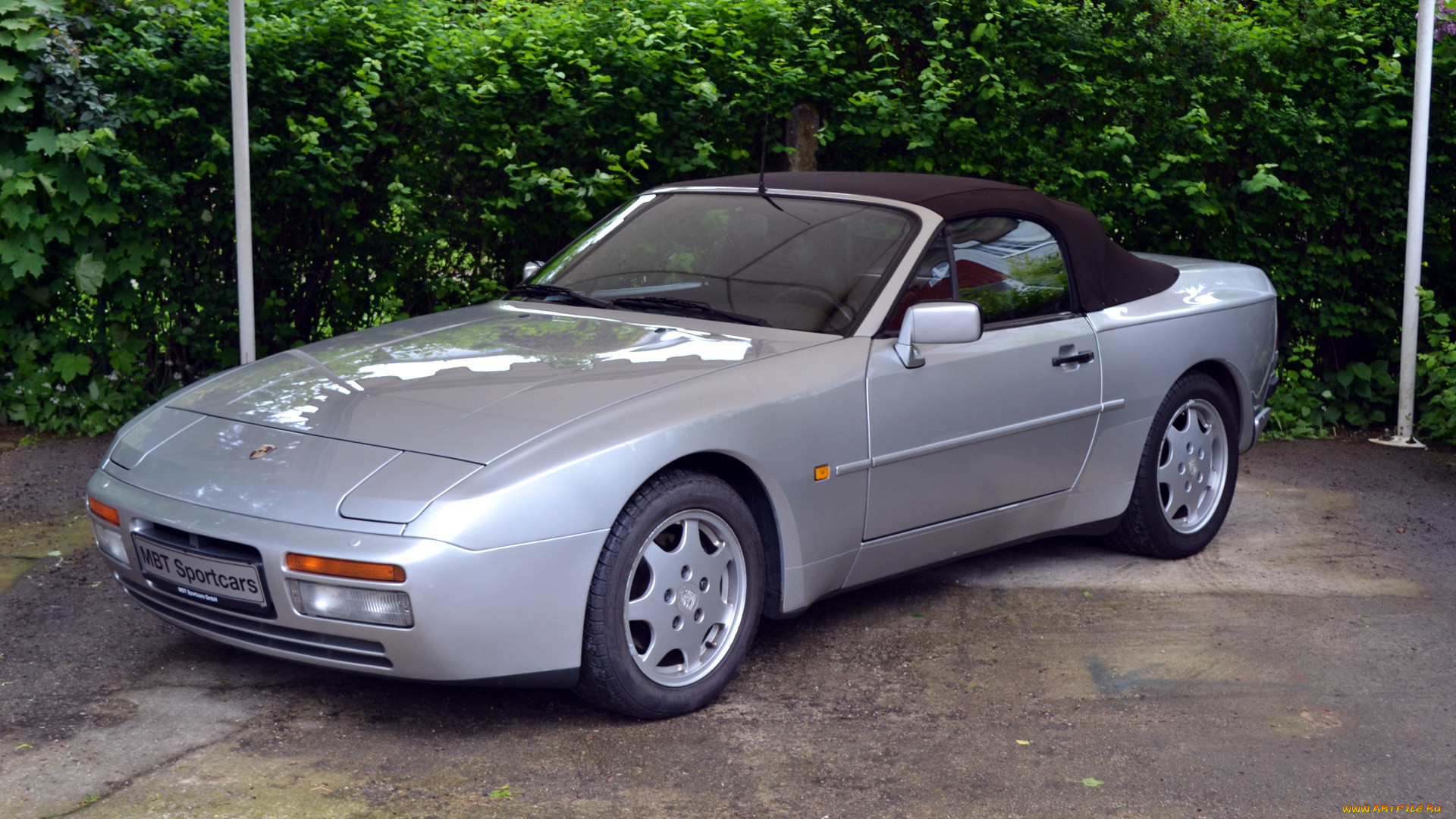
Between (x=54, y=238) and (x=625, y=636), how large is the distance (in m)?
4.92

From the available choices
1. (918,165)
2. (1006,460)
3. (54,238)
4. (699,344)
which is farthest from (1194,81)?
(54,238)

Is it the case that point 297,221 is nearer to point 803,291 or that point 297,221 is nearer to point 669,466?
point 803,291

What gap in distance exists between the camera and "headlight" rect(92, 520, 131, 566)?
151 inches

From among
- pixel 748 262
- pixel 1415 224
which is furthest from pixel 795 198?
pixel 1415 224

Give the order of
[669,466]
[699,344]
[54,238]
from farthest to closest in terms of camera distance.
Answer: [54,238] < [699,344] < [669,466]

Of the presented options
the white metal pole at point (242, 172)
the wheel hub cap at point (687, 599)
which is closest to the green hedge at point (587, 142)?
the white metal pole at point (242, 172)

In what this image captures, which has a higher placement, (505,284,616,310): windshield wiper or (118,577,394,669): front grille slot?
(505,284,616,310): windshield wiper

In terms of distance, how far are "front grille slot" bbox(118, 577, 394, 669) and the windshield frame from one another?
64.6 inches

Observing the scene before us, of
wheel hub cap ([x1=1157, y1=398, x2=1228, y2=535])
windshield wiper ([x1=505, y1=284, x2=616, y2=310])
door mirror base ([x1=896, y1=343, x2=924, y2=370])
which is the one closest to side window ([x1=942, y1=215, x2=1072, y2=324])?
door mirror base ([x1=896, y1=343, x2=924, y2=370])

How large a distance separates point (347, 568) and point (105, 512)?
101cm

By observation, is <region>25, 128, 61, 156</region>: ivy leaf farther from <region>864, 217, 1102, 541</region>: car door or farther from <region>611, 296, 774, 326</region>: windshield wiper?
<region>864, 217, 1102, 541</region>: car door

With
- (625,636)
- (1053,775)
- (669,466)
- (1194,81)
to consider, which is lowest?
(1053,775)

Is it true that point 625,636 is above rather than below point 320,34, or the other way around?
below

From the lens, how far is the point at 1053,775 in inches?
140
